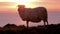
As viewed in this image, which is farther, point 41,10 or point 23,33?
point 41,10

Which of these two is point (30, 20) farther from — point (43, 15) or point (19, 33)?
point (19, 33)

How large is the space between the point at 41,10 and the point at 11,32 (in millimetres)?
4907

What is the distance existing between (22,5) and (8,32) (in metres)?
5.40

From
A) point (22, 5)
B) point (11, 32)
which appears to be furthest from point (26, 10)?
point (11, 32)

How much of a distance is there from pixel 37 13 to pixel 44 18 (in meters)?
0.80

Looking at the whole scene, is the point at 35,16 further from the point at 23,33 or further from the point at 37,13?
the point at 23,33

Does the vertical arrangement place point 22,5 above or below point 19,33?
above

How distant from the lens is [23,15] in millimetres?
25625

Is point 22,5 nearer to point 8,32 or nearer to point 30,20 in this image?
point 30,20

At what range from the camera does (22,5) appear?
85.5ft

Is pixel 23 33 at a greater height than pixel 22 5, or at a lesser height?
lesser

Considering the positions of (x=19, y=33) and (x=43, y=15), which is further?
(x=43, y=15)

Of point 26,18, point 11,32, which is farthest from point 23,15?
point 11,32

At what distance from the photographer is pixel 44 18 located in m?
25.2
